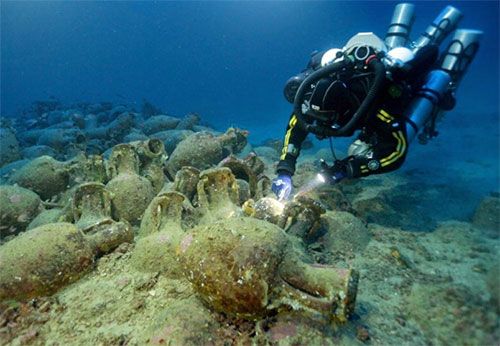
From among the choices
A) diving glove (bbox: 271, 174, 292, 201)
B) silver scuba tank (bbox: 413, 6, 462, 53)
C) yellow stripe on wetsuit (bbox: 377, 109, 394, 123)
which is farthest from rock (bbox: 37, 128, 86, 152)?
silver scuba tank (bbox: 413, 6, 462, 53)

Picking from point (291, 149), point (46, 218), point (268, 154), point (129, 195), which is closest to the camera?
point (46, 218)

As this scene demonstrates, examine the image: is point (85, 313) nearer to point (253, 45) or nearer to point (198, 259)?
point (198, 259)

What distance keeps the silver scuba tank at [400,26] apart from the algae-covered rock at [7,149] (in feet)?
31.3

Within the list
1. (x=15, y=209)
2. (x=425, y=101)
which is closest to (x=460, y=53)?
(x=425, y=101)

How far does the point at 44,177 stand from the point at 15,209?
853 mm

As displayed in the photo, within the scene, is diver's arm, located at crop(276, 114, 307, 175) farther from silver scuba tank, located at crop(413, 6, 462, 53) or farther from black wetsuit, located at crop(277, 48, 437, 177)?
silver scuba tank, located at crop(413, 6, 462, 53)

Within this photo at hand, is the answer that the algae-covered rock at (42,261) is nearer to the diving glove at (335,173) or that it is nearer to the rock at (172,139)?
the diving glove at (335,173)

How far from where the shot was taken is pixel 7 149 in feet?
20.7

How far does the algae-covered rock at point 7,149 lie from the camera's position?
244 inches

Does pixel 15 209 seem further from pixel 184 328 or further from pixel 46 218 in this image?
pixel 184 328

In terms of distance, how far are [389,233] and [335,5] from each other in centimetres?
7085

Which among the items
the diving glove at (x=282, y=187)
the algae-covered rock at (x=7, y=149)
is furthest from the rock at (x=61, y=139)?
the diving glove at (x=282, y=187)

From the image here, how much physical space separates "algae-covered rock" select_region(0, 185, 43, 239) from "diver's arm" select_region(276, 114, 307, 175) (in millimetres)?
3663

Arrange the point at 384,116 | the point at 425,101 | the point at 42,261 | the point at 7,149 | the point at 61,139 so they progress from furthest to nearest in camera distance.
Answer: the point at 61,139, the point at 7,149, the point at 425,101, the point at 384,116, the point at 42,261
